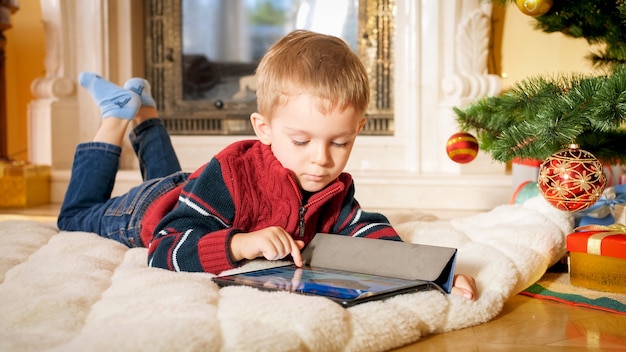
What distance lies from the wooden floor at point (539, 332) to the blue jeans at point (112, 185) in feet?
2.18

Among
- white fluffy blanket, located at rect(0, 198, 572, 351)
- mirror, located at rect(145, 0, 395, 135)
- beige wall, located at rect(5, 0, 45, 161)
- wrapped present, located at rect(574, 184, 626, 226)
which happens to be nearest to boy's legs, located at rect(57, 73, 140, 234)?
white fluffy blanket, located at rect(0, 198, 572, 351)

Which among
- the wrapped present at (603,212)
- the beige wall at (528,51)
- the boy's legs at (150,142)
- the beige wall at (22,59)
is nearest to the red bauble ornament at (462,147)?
the wrapped present at (603,212)

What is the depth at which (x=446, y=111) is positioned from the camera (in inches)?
106

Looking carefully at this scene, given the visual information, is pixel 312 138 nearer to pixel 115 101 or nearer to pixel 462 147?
pixel 462 147

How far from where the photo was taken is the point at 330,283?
86 cm

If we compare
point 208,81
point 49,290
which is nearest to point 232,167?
point 49,290

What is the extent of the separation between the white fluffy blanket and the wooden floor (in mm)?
19

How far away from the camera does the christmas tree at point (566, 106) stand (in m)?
1.07

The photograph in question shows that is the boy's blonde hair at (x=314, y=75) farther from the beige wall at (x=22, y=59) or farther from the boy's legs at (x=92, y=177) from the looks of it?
the beige wall at (x=22, y=59)

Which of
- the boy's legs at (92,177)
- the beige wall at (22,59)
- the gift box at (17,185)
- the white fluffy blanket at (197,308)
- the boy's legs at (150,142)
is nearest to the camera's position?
the white fluffy blanket at (197,308)

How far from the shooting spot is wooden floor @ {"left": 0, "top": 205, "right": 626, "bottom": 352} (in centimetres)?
81

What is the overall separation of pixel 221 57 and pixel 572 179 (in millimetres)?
2073

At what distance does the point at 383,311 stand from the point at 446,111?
6.48 ft

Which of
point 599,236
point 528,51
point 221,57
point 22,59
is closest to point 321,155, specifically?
point 599,236
